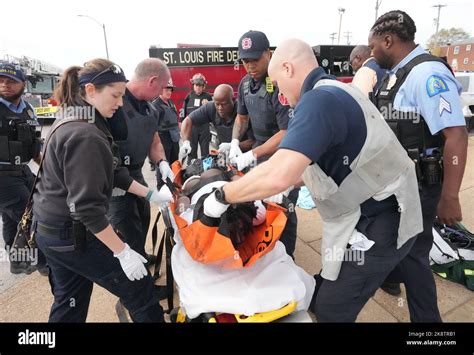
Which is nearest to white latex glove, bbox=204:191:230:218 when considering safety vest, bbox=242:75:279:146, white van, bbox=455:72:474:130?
safety vest, bbox=242:75:279:146

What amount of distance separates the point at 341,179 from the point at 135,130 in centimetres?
157

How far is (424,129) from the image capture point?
1969 millimetres

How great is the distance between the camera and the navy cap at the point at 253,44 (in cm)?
262

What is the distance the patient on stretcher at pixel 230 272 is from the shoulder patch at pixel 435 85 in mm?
1183

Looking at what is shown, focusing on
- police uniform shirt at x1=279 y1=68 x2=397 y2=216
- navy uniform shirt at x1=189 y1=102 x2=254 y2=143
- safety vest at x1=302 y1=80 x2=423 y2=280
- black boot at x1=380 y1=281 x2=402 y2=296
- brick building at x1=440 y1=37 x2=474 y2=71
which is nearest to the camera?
police uniform shirt at x1=279 y1=68 x2=397 y2=216

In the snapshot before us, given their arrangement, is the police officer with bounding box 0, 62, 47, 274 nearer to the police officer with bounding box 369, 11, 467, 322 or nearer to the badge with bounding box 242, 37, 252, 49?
the badge with bounding box 242, 37, 252, 49

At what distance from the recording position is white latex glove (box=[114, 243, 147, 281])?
1.63 metres

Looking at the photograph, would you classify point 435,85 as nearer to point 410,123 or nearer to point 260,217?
point 410,123

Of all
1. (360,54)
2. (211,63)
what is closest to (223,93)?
(360,54)

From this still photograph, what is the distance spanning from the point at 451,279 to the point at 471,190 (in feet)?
8.85

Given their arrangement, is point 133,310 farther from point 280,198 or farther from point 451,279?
point 451,279

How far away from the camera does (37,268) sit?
119 inches

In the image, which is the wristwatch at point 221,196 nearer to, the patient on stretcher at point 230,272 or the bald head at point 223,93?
the patient on stretcher at point 230,272
